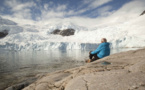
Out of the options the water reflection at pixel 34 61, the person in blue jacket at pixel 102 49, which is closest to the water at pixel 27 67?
the water reflection at pixel 34 61

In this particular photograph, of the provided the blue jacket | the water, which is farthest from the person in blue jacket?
the water

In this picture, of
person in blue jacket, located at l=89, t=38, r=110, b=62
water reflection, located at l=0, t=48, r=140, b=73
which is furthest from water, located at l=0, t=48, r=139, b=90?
person in blue jacket, located at l=89, t=38, r=110, b=62

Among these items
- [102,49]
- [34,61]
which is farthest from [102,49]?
[34,61]

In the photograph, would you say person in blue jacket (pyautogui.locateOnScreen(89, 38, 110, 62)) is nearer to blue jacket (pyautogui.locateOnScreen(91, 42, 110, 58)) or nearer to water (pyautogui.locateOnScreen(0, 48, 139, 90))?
blue jacket (pyautogui.locateOnScreen(91, 42, 110, 58))

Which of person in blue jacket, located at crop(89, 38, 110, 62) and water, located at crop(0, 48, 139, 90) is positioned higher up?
person in blue jacket, located at crop(89, 38, 110, 62)

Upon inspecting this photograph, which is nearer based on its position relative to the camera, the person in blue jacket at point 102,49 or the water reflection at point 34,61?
the person in blue jacket at point 102,49

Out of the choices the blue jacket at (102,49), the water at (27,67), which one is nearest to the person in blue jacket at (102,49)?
the blue jacket at (102,49)

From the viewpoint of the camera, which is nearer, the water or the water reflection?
the water

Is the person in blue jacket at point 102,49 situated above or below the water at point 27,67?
above

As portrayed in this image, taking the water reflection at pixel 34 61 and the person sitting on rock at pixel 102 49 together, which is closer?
the person sitting on rock at pixel 102 49

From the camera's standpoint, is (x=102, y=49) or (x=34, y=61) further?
(x=34, y=61)

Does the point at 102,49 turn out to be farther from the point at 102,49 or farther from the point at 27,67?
the point at 27,67

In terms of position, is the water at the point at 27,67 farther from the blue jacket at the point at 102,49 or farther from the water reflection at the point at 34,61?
the blue jacket at the point at 102,49

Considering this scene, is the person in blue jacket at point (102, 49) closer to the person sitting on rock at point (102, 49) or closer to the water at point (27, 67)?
the person sitting on rock at point (102, 49)
